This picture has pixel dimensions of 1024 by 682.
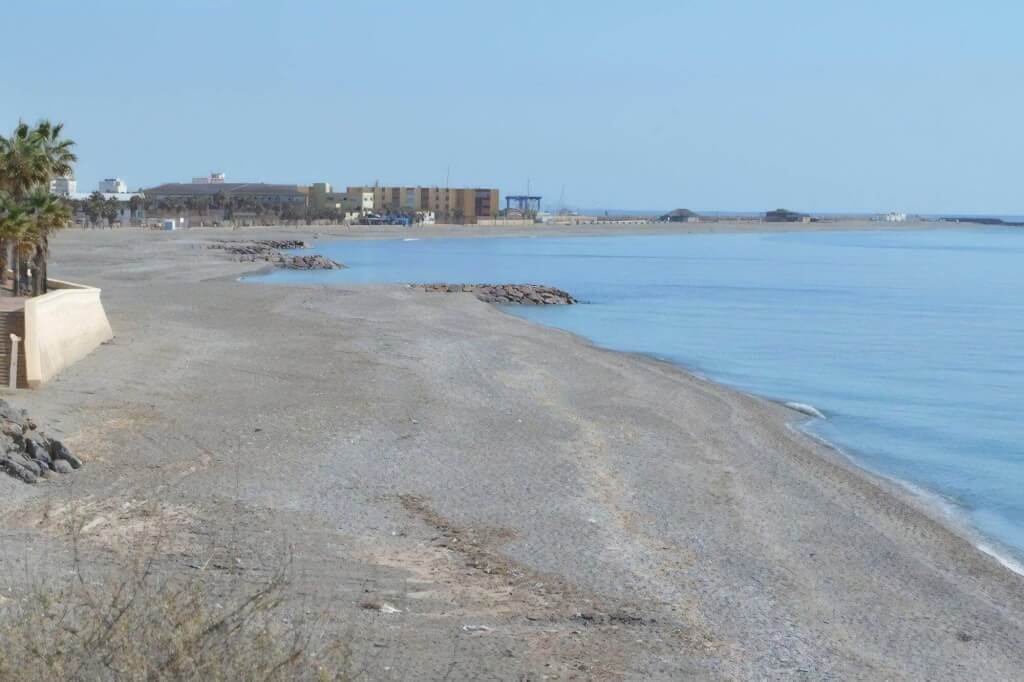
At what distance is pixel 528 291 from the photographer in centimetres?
5075

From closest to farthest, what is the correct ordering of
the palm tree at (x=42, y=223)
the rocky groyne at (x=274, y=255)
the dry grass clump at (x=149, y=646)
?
the dry grass clump at (x=149, y=646)
the palm tree at (x=42, y=223)
the rocky groyne at (x=274, y=255)

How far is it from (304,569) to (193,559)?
0.88m

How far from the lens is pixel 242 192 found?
177 meters

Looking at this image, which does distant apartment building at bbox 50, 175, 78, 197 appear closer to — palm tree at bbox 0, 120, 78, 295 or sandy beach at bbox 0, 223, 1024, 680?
palm tree at bbox 0, 120, 78, 295

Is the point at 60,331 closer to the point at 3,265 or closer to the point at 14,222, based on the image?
the point at 14,222

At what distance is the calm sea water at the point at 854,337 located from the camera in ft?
63.7

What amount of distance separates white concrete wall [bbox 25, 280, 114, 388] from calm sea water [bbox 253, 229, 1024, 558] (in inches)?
474

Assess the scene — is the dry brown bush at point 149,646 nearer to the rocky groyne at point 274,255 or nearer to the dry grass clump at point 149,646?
the dry grass clump at point 149,646

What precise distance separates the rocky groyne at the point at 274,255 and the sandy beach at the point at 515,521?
45.8 meters

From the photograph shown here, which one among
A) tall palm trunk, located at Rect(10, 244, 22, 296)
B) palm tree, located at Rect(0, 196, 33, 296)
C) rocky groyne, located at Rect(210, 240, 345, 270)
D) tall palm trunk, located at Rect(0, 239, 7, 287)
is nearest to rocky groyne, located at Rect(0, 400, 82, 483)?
palm tree, located at Rect(0, 196, 33, 296)

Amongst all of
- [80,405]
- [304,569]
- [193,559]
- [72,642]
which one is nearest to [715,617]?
[304,569]

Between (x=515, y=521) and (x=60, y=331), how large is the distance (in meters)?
10.8

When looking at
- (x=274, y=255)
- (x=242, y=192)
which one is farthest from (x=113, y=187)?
(x=274, y=255)

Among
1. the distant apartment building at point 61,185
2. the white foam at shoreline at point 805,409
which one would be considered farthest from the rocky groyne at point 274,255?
the white foam at shoreline at point 805,409
